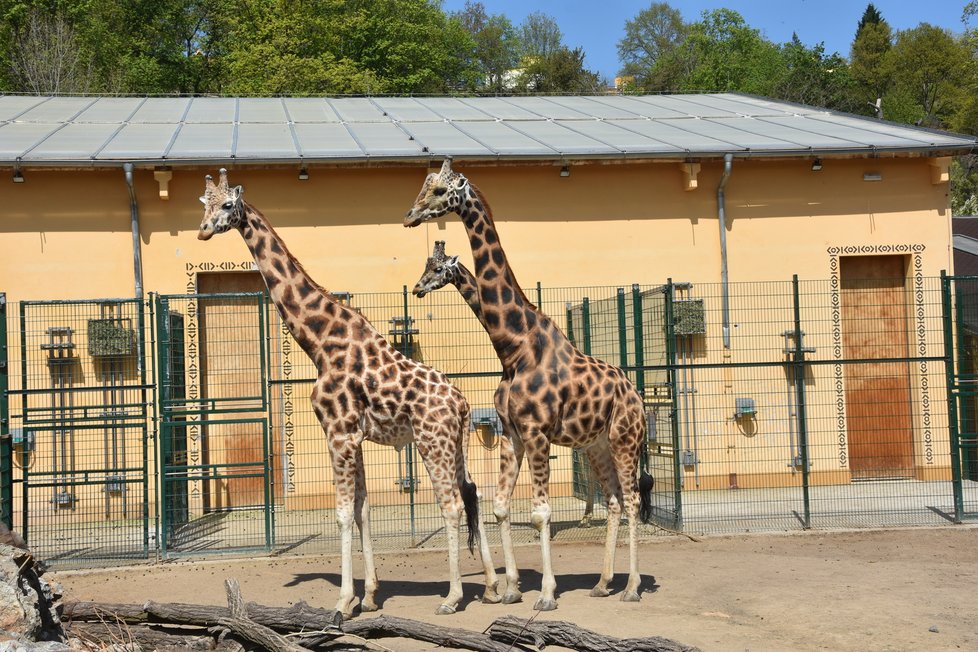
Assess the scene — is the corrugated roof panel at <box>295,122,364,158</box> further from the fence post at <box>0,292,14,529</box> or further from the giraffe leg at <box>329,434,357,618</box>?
the giraffe leg at <box>329,434,357,618</box>

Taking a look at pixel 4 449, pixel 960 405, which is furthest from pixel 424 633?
pixel 960 405

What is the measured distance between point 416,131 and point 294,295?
7.58 meters

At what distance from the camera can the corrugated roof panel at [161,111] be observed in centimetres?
1642

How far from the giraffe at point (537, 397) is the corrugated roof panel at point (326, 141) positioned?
5.59 metres

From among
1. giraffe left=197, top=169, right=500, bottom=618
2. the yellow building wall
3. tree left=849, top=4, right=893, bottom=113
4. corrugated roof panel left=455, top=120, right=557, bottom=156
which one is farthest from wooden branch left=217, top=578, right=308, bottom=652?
tree left=849, top=4, right=893, bottom=113

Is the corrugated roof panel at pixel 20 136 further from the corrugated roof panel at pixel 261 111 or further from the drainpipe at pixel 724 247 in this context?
the drainpipe at pixel 724 247

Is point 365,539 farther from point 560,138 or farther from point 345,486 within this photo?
point 560,138

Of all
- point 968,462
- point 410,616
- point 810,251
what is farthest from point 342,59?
point 410,616

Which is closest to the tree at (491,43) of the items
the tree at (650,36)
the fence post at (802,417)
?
the tree at (650,36)

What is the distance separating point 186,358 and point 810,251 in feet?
28.8

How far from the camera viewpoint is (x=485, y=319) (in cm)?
856

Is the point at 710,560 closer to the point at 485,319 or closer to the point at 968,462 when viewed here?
the point at 485,319

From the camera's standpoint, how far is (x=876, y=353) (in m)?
14.6

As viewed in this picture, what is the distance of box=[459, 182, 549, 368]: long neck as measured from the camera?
8.49 metres
